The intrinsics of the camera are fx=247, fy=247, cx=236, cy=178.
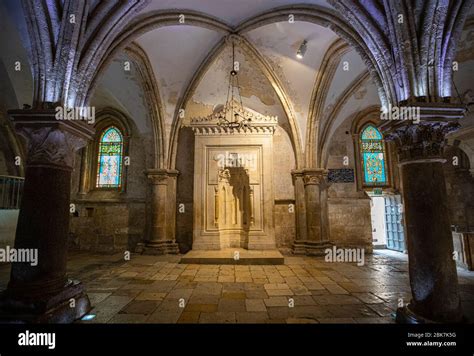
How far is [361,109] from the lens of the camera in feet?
29.1

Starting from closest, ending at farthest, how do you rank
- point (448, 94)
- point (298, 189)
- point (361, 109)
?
point (448, 94), point (298, 189), point (361, 109)

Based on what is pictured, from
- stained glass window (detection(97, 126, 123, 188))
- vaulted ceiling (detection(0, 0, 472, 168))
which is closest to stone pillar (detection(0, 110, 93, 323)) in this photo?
vaulted ceiling (detection(0, 0, 472, 168))

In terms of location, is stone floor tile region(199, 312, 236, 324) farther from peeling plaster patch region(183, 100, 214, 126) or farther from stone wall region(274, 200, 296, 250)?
peeling plaster patch region(183, 100, 214, 126)

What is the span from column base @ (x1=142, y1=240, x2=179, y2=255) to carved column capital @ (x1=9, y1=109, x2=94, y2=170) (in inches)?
197

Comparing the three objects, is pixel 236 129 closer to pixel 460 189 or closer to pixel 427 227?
pixel 427 227

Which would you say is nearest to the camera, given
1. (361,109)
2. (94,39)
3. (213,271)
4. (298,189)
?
(94,39)

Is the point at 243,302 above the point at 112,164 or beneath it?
beneath

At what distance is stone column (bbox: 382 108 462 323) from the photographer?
2861 millimetres

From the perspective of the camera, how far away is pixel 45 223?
313 centimetres

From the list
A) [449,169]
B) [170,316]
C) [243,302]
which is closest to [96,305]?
[170,316]

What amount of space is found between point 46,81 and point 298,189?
7.00 meters

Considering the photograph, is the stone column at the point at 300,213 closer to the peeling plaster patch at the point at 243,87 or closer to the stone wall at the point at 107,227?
the peeling plaster patch at the point at 243,87

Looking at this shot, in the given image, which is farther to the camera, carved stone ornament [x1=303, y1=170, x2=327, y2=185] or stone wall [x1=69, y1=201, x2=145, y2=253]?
stone wall [x1=69, y1=201, x2=145, y2=253]

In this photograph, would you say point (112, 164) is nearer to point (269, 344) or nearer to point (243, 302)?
point (243, 302)
